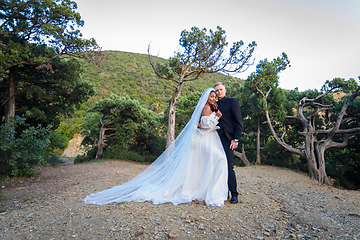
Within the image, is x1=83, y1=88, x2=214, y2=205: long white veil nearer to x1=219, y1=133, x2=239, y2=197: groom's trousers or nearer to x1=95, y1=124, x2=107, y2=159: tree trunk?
x1=219, y1=133, x2=239, y2=197: groom's trousers

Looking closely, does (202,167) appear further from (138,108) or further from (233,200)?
(138,108)

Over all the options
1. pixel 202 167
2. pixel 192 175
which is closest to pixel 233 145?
pixel 202 167

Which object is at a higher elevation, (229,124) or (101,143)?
(229,124)

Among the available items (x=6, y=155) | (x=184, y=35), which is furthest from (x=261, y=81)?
(x=6, y=155)

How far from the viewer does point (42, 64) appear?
7121mm

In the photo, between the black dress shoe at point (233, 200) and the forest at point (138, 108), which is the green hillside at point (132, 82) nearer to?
the forest at point (138, 108)

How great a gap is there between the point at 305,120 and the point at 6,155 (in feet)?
33.4

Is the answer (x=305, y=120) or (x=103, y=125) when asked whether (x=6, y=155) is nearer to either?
(x=103, y=125)

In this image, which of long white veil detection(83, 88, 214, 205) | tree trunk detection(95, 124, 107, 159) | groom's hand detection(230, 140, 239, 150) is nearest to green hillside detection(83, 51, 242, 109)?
tree trunk detection(95, 124, 107, 159)

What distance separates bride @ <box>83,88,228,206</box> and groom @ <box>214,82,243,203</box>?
0.34 ft

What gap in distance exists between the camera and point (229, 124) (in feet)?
14.3

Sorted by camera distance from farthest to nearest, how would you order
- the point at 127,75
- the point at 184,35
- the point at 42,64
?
the point at 127,75 → the point at 184,35 → the point at 42,64

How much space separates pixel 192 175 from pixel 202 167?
256 mm

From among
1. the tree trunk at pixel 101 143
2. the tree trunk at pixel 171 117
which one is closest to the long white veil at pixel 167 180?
the tree trunk at pixel 171 117
